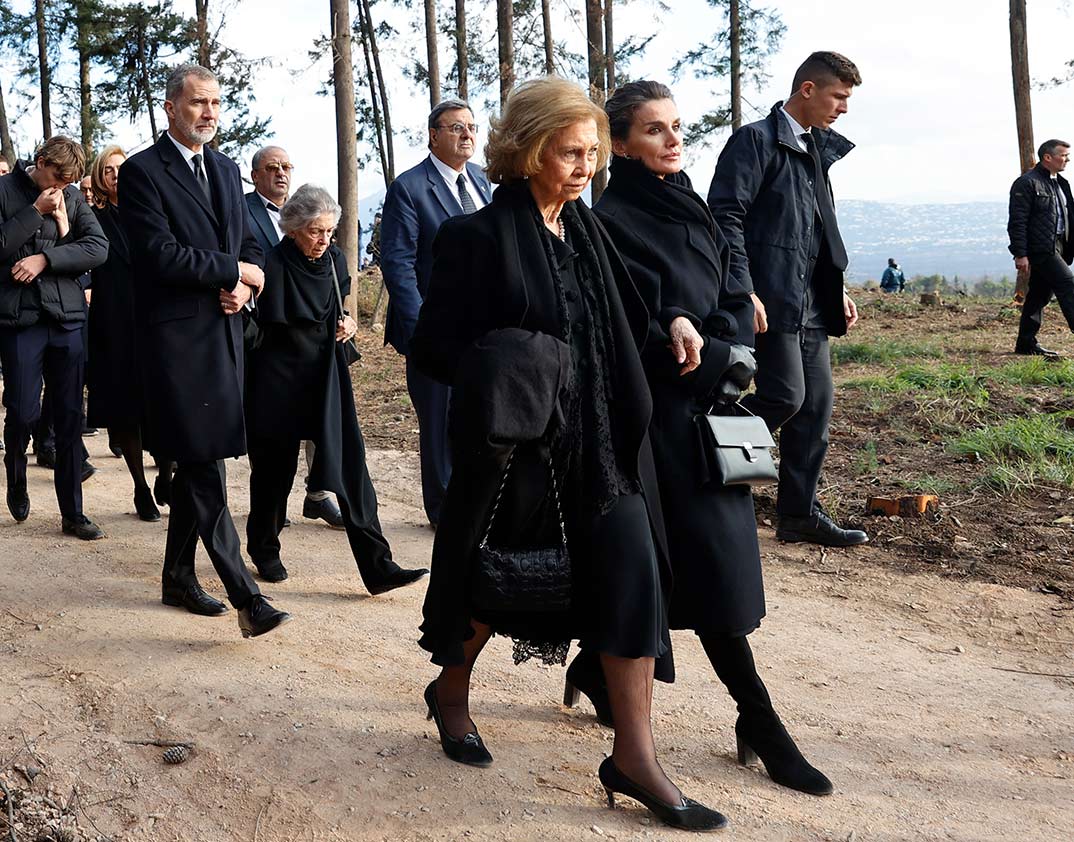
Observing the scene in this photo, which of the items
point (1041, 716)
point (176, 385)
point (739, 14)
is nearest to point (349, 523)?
point (176, 385)

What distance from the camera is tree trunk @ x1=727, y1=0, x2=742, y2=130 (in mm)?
26938

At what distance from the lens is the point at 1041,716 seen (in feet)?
14.4

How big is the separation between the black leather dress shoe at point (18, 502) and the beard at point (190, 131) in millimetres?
3072

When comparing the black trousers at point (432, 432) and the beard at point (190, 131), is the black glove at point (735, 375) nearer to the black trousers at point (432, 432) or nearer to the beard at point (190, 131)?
the beard at point (190, 131)

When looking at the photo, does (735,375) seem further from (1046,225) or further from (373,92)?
(373,92)

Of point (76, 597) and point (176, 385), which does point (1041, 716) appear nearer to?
point (176, 385)

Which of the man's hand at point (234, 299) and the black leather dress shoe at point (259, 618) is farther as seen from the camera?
the man's hand at point (234, 299)

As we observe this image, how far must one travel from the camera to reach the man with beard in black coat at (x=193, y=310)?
494 centimetres

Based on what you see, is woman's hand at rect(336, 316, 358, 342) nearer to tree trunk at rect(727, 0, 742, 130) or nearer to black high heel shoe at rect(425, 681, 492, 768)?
black high heel shoe at rect(425, 681, 492, 768)

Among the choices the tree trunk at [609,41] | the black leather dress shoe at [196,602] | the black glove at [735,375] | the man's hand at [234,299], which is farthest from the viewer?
the tree trunk at [609,41]

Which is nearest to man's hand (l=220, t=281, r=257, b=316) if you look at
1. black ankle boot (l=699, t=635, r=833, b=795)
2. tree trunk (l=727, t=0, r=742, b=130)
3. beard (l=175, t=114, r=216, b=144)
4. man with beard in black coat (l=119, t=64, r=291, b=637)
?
man with beard in black coat (l=119, t=64, r=291, b=637)

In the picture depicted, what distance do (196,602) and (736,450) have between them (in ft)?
9.31

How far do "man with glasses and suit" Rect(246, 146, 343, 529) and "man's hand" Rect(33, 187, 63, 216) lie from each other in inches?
42.6

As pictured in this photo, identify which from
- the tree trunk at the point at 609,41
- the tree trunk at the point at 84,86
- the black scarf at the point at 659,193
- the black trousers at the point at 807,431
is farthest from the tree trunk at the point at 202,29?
the black scarf at the point at 659,193
